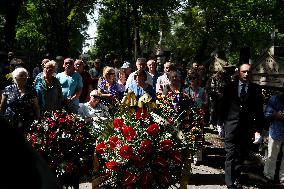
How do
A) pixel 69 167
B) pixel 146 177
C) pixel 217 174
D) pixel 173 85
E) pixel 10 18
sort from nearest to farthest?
pixel 146 177 < pixel 69 167 < pixel 173 85 < pixel 217 174 < pixel 10 18

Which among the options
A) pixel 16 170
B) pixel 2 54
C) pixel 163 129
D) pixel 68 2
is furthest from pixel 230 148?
pixel 68 2

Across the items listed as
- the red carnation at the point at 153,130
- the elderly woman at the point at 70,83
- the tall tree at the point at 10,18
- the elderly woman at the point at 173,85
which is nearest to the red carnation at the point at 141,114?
the red carnation at the point at 153,130

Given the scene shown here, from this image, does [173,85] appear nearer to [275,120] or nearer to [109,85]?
[109,85]

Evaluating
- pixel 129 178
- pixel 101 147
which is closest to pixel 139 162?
pixel 129 178

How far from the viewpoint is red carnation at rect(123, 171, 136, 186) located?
4.54m

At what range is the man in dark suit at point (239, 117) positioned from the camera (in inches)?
276

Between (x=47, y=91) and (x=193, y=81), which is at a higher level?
(x=193, y=81)

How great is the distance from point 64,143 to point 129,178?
46.0 inches

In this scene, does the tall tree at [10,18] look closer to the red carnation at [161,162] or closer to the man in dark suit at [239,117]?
the man in dark suit at [239,117]

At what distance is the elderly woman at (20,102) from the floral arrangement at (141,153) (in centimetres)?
239

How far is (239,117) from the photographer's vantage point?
7.03 metres

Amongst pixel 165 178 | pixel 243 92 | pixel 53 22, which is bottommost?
pixel 165 178

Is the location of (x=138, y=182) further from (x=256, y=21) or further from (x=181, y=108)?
(x=256, y=21)

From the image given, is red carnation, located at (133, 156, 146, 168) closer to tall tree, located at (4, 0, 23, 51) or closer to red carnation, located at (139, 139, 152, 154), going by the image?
red carnation, located at (139, 139, 152, 154)
